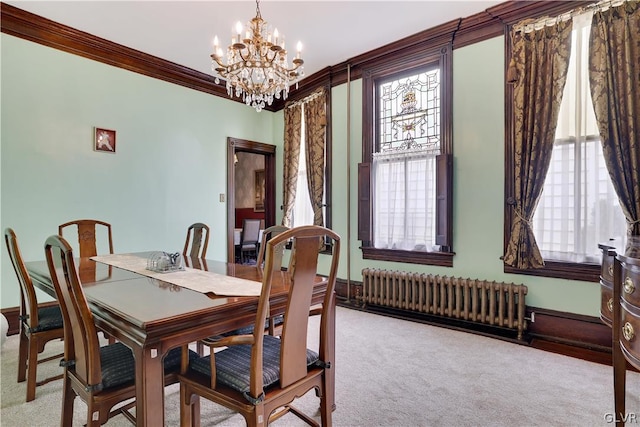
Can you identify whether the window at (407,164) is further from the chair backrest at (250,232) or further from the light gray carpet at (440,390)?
the chair backrest at (250,232)

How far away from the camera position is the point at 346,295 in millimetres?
4395

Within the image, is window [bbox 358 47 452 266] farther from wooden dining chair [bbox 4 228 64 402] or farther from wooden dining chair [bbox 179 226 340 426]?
wooden dining chair [bbox 4 228 64 402]

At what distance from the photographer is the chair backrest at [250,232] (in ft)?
22.5

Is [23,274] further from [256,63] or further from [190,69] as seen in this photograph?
[190,69]

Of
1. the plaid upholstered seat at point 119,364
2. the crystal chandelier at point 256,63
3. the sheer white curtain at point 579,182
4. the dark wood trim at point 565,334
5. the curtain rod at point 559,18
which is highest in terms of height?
the curtain rod at point 559,18

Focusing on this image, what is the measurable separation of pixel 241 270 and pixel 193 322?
971 mm

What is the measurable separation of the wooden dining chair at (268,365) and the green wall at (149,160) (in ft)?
7.97

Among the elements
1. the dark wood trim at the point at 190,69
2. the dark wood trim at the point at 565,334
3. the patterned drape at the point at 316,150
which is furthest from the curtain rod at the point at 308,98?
the dark wood trim at the point at 565,334

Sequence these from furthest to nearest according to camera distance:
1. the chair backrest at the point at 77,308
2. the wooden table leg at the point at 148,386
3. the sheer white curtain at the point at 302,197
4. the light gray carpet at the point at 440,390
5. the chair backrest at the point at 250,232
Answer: the chair backrest at the point at 250,232 → the sheer white curtain at the point at 302,197 → the light gray carpet at the point at 440,390 → the chair backrest at the point at 77,308 → the wooden table leg at the point at 148,386

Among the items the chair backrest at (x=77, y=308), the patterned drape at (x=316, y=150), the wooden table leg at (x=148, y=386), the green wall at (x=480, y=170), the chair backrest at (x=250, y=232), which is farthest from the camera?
the chair backrest at (x=250, y=232)

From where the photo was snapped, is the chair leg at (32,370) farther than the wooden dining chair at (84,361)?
Yes

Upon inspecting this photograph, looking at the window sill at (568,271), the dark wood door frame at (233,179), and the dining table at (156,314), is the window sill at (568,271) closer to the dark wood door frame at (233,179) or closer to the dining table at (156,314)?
the dining table at (156,314)

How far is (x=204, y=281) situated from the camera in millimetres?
1924

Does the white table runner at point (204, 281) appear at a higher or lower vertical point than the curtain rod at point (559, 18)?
lower
